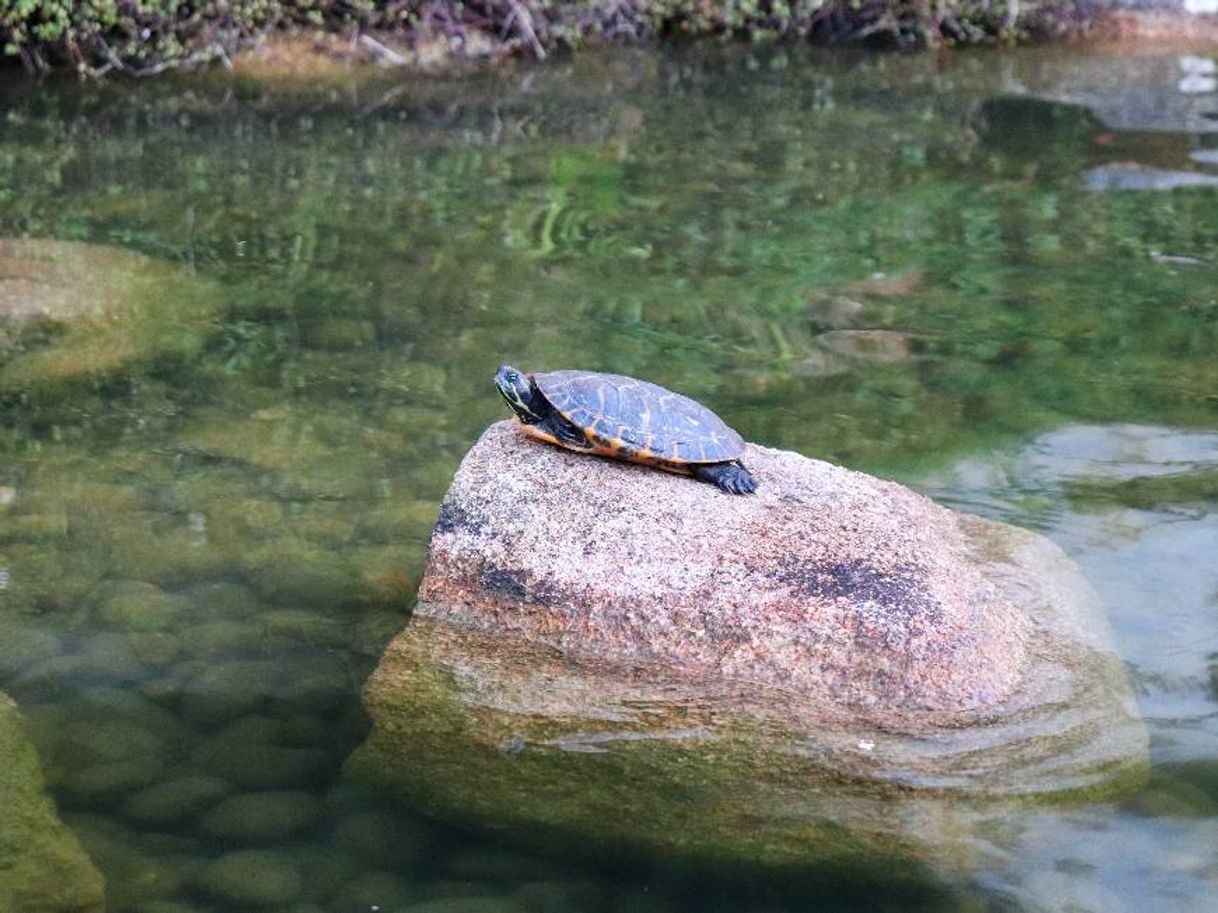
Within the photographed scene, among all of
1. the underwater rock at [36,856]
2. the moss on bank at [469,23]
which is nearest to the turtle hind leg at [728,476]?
the underwater rock at [36,856]

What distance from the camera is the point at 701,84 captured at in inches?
586

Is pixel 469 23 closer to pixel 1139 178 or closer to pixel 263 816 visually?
pixel 1139 178

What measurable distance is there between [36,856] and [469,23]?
40.8ft

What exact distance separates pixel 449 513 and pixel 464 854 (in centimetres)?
127

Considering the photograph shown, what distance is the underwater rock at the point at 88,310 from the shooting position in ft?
25.6

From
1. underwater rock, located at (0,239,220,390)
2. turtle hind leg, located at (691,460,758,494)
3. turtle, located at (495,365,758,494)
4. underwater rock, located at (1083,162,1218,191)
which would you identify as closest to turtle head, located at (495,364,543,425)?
turtle, located at (495,365,758,494)

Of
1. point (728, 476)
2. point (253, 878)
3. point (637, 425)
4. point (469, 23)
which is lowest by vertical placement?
point (253, 878)

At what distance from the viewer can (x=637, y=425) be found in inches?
206

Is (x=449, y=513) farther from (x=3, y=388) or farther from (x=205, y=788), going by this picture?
(x=3, y=388)

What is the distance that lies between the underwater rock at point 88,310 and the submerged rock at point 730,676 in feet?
11.0

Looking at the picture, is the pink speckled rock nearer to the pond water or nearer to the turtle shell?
the turtle shell

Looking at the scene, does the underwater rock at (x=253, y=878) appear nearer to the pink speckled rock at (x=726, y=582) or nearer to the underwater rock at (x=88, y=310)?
the pink speckled rock at (x=726, y=582)

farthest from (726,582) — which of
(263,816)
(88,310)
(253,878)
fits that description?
(88,310)

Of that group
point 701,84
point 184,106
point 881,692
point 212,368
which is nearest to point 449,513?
point 881,692
